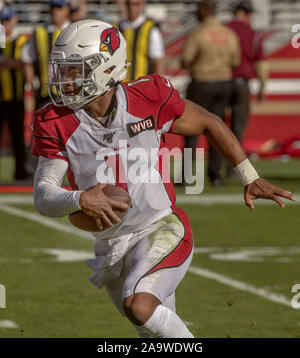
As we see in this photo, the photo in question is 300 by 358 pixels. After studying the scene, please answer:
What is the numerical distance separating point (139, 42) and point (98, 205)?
7.01 m

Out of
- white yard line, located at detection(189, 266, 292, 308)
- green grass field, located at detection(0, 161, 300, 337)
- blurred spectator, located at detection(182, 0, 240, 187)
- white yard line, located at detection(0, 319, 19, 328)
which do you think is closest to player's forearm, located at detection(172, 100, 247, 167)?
green grass field, located at detection(0, 161, 300, 337)

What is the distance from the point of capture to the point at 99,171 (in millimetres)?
4535

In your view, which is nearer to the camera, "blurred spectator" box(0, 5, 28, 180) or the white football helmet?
the white football helmet

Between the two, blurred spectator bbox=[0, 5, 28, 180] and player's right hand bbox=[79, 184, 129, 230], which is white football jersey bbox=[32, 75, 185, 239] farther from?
blurred spectator bbox=[0, 5, 28, 180]

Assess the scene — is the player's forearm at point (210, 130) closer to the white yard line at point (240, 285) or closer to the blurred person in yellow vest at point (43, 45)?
the white yard line at point (240, 285)

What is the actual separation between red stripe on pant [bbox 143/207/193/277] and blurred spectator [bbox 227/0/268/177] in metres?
8.15

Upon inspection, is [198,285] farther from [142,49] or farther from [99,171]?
[142,49]

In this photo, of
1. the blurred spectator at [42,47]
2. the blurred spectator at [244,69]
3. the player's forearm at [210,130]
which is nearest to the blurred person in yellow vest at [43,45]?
the blurred spectator at [42,47]

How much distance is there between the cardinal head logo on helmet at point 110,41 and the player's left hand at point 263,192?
3.01ft

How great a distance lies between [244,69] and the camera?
12.9 meters

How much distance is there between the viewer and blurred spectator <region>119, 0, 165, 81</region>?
10.9 meters

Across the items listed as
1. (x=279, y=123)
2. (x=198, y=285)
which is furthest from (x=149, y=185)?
(x=279, y=123)

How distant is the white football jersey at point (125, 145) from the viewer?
4.50 metres

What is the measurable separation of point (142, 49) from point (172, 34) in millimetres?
12239
